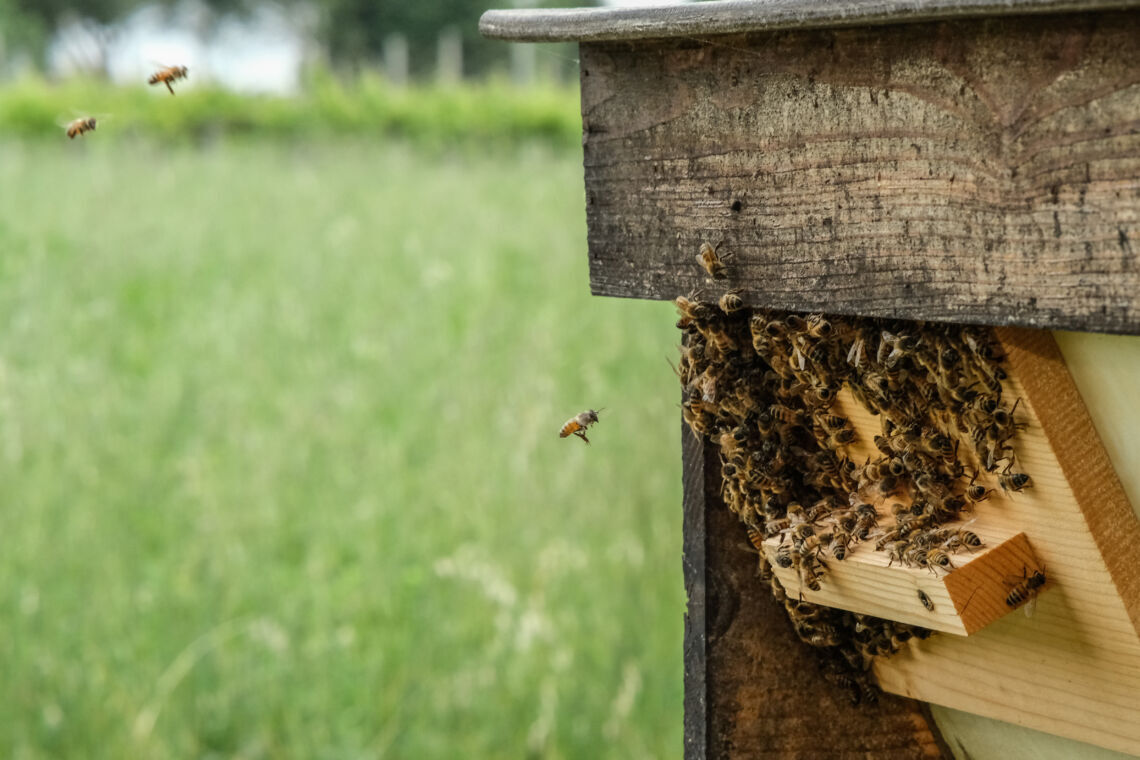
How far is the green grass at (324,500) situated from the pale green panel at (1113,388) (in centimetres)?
299

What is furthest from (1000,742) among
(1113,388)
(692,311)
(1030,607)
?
(692,311)

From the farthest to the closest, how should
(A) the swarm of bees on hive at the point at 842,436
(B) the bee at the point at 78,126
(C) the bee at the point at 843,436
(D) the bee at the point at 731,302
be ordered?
(B) the bee at the point at 78,126
(C) the bee at the point at 843,436
(D) the bee at the point at 731,302
(A) the swarm of bees on hive at the point at 842,436

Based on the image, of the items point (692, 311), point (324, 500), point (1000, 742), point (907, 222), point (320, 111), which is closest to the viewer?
point (907, 222)

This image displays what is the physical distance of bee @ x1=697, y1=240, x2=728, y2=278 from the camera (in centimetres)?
164

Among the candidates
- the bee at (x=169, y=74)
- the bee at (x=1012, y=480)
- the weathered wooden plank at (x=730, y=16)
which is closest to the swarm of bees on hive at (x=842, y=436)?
the bee at (x=1012, y=480)

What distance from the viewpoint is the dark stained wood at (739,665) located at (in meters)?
1.95

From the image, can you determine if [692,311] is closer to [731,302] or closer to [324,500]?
[731,302]

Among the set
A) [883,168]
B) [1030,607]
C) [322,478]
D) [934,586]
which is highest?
[883,168]

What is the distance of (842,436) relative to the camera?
175 centimetres

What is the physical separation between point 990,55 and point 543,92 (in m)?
22.3

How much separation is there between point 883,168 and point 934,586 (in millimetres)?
547

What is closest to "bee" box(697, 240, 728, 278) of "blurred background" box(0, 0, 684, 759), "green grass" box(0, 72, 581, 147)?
"blurred background" box(0, 0, 684, 759)

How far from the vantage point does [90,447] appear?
6.36m

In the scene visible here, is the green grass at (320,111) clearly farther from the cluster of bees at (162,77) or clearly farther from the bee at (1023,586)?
the bee at (1023,586)
